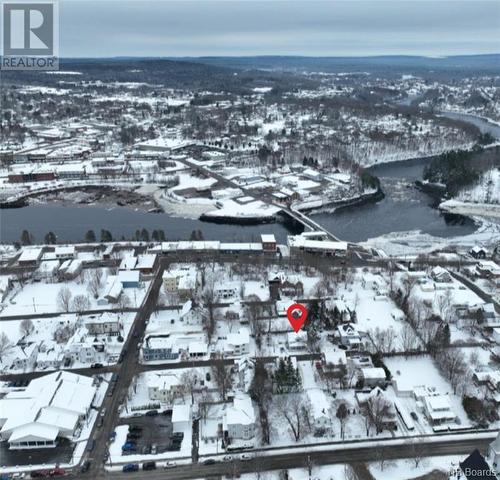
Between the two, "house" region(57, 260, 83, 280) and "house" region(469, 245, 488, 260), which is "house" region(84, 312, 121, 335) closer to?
"house" region(57, 260, 83, 280)

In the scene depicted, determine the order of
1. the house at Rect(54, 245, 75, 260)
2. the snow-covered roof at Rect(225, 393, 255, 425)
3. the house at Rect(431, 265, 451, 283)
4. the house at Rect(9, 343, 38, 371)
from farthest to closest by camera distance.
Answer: the house at Rect(54, 245, 75, 260) → the house at Rect(431, 265, 451, 283) → the house at Rect(9, 343, 38, 371) → the snow-covered roof at Rect(225, 393, 255, 425)

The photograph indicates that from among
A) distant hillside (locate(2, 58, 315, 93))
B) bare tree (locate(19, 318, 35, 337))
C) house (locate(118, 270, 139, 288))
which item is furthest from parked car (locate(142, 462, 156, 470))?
distant hillside (locate(2, 58, 315, 93))

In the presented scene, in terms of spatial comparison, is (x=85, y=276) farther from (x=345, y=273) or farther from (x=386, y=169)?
(x=386, y=169)

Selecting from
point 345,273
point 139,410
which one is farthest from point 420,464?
point 345,273

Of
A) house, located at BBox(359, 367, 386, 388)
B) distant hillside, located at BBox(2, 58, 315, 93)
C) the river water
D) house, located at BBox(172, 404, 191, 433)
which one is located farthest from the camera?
distant hillside, located at BBox(2, 58, 315, 93)

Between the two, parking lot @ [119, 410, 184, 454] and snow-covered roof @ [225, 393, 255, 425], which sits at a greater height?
snow-covered roof @ [225, 393, 255, 425]

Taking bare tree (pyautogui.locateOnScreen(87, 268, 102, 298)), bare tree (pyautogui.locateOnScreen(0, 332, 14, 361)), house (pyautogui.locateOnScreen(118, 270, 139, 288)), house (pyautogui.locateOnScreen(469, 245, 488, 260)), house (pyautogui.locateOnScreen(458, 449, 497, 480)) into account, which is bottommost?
bare tree (pyautogui.locateOnScreen(0, 332, 14, 361))

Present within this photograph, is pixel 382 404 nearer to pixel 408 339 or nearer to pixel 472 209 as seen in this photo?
pixel 408 339

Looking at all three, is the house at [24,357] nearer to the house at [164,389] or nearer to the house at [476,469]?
the house at [164,389]
